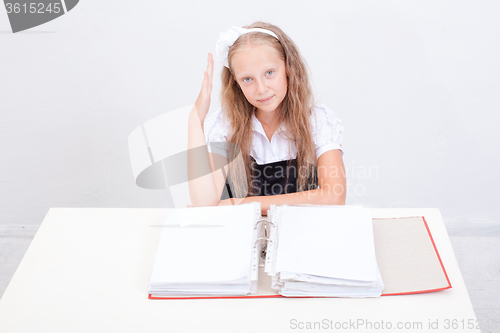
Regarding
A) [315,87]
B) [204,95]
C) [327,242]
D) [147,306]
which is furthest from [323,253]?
[315,87]

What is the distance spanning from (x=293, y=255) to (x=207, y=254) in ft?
0.64

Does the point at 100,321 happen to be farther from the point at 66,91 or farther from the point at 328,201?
the point at 66,91

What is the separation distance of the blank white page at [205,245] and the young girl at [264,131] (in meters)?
0.14

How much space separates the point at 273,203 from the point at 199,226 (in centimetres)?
24

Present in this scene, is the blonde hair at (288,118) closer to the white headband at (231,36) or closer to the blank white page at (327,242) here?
the white headband at (231,36)

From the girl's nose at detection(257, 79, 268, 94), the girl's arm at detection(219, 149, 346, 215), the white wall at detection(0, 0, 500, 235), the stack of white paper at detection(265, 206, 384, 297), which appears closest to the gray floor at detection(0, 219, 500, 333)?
the white wall at detection(0, 0, 500, 235)

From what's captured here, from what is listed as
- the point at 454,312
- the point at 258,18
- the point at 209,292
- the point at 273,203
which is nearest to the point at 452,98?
the point at 258,18

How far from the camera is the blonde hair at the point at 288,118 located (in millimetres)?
1376

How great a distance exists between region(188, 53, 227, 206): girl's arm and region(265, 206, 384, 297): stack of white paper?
26 cm

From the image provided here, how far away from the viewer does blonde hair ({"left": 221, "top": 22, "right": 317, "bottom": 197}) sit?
1.38 m

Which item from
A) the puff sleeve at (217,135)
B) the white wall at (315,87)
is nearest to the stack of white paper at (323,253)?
the puff sleeve at (217,135)

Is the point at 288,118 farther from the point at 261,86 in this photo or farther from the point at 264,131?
the point at 261,86

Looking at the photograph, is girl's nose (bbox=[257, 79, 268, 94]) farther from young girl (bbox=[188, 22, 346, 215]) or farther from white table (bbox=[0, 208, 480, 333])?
white table (bbox=[0, 208, 480, 333])

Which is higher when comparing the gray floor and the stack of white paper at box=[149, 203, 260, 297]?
the gray floor
